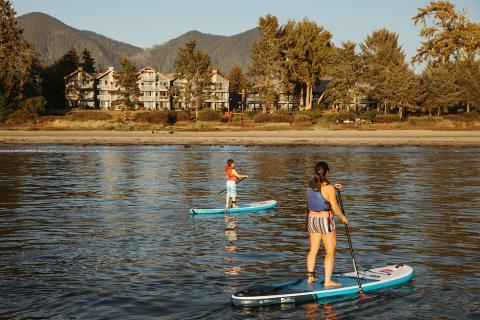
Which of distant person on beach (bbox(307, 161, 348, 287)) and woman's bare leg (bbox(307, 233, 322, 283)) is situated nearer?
distant person on beach (bbox(307, 161, 348, 287))

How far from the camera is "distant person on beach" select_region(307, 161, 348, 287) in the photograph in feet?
35.5

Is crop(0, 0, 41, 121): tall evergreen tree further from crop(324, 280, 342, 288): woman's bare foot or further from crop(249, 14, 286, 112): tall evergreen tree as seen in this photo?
crop(324, 280, 342, 288): woman's bare foot

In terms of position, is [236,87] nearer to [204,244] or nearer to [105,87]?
[105,87]

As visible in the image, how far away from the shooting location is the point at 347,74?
102062 mm

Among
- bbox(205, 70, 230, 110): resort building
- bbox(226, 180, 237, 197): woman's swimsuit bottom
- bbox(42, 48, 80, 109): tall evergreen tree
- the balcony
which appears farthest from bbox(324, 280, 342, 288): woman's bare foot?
the balcony

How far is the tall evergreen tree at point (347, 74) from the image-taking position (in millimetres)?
102438

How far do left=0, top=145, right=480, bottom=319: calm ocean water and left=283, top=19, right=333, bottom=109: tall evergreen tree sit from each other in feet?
276

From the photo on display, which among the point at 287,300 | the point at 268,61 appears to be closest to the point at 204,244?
the point at 287,300

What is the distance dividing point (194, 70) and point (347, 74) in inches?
1255

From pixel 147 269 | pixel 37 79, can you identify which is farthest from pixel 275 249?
pixel 37 79

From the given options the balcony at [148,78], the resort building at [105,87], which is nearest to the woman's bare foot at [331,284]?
the balcony at [148,78]

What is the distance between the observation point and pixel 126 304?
1091cm

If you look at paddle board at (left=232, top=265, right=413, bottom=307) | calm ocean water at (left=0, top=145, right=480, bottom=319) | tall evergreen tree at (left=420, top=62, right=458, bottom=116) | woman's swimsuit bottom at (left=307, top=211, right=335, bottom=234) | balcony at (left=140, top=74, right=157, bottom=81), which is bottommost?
calm ocean water at (left=0, top=145, right=480, bottom=319)

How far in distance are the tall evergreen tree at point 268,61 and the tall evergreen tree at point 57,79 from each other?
44.9 m
